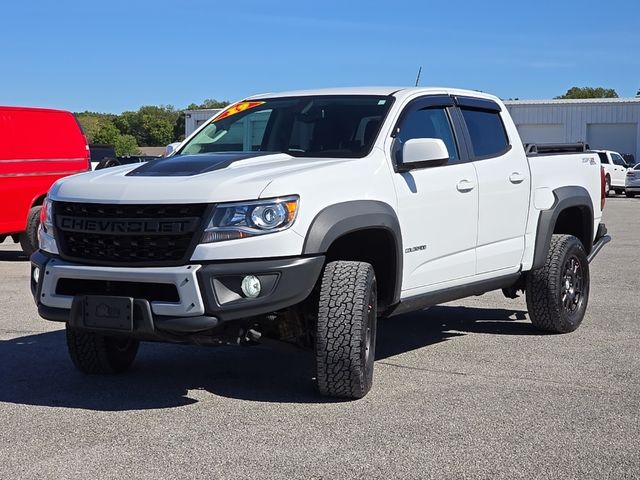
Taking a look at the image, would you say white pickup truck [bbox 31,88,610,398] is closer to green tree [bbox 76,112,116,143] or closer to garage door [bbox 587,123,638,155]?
garage door [bbox 587,123,638,155]

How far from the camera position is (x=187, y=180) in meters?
5.57

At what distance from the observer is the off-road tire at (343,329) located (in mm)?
5629

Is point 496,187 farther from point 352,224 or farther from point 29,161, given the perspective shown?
point 29,161

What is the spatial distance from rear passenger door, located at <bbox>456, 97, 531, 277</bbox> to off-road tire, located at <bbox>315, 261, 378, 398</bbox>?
1.61 metres

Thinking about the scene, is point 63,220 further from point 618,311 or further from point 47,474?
point 618,311

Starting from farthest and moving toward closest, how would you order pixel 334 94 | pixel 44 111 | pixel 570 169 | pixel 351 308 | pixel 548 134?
pixel 548 134 → pixel 44 111 → pixel 570 169 → pixel 334 94 → pixel 351 308

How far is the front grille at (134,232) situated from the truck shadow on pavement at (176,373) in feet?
2.92

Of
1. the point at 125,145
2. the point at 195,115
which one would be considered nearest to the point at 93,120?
the point at 125,145

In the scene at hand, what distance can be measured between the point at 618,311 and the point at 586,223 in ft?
3.49

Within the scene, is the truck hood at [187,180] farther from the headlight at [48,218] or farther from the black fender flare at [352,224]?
the black fender flare at [352,224]

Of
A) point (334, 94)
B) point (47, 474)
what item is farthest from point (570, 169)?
point (47, 474)

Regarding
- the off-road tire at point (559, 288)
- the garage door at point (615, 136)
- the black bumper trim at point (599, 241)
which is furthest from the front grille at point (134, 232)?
the garage door at point (615, 136)

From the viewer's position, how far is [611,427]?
17.3 feet

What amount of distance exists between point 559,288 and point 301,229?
318 centimetres
